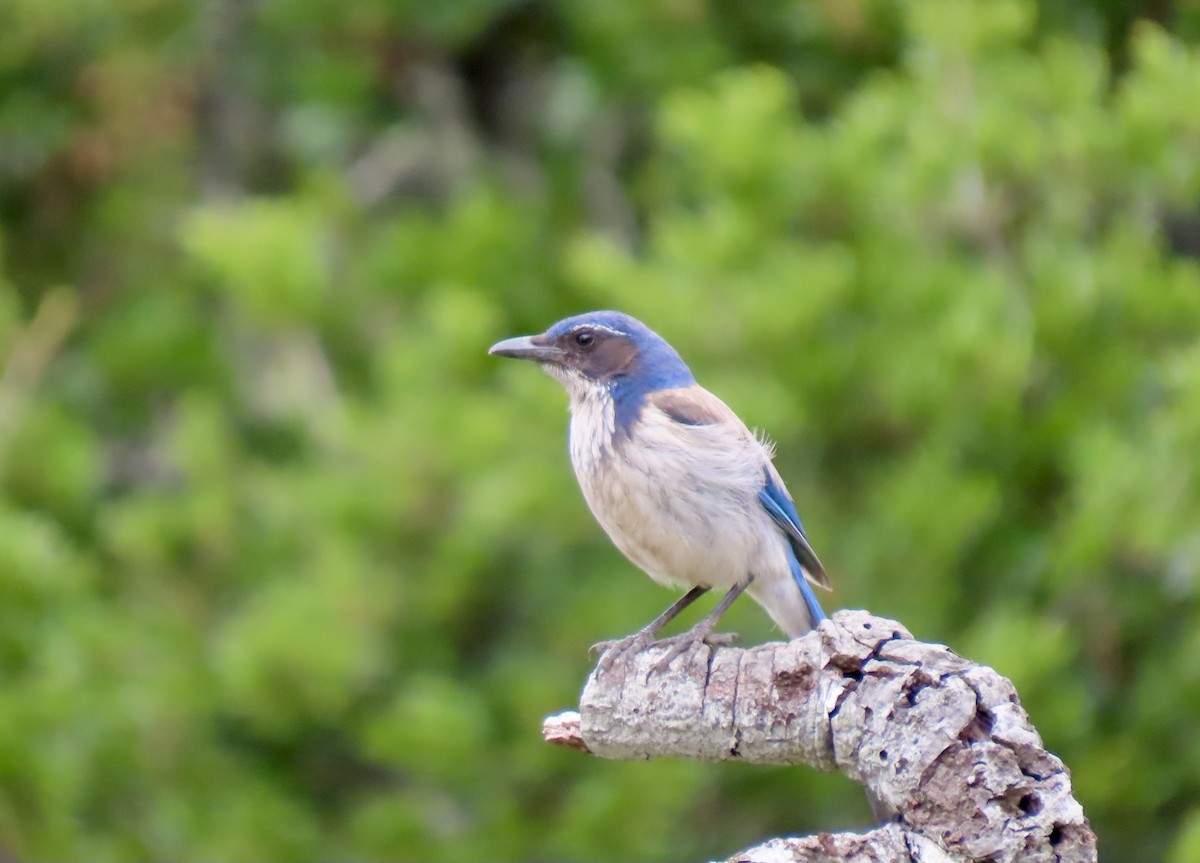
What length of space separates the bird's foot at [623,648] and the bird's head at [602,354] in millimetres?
1004

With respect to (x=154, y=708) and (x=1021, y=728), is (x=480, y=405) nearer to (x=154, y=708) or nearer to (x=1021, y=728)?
(x=154, y=708)

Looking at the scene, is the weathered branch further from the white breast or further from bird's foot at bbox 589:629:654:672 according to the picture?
the white breast

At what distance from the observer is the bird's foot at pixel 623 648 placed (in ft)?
13.9

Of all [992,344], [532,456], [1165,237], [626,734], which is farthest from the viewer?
[1165,237]

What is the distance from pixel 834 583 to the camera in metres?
6.34

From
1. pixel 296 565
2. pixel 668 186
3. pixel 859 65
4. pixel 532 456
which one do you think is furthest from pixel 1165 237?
pixel 296 565

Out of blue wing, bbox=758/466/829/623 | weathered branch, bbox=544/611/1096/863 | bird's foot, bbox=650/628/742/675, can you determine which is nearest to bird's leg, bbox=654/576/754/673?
bird's foot, bbox=650/628/742/675

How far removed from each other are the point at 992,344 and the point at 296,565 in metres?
3.35

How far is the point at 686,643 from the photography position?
163 inches

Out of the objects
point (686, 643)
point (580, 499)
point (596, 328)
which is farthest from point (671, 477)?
point (580, 499)

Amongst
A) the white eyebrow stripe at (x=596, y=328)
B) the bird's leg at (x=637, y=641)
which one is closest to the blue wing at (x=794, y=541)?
the bird's leg at (x=637, y=641)

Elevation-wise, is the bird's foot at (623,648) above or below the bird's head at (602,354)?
below

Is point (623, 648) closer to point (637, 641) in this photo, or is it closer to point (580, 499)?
point (637, 641)

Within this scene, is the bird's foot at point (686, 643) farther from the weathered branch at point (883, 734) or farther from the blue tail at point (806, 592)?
the blue tail at point (806, 592)
